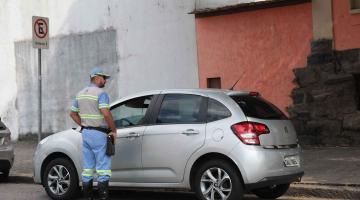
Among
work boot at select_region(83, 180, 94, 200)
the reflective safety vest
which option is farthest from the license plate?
work boot at select_region(83, 180, 94, 200)

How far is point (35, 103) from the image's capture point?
17.8 meters

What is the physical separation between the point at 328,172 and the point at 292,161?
2073 millimetres

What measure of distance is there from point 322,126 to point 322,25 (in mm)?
2192

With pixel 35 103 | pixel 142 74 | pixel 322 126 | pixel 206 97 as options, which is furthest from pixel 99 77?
pixel 35 103

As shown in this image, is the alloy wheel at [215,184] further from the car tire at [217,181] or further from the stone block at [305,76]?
the stone block at [305,76]

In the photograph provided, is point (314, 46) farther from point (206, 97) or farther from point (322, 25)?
point (206, 97)

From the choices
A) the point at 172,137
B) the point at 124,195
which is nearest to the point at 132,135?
the point at 172,137

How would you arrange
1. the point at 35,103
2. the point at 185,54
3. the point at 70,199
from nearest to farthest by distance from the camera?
the point at 70,199
the point at 185,54
the point at 35,103

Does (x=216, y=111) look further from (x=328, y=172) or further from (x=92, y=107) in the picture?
(x=328, y=172)

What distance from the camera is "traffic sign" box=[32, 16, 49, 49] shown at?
38.7ft

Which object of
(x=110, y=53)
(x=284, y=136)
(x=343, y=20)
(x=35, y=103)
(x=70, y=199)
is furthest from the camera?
(x=35, y=103)

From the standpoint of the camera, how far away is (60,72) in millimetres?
17297

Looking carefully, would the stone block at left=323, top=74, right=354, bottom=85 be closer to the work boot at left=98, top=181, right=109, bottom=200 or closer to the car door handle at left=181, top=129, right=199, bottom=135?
the car door handle at left=181, top=129, right=199, bottom=135

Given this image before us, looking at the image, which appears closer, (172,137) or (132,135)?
(172,137)
